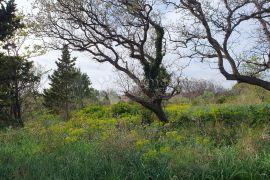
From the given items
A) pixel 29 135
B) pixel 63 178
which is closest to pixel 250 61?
pixel 29 135

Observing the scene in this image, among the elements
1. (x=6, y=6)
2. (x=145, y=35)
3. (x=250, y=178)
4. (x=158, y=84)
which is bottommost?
(x=250, y=178)

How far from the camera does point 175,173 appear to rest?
617 cm

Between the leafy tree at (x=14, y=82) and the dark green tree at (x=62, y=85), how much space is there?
10.9m

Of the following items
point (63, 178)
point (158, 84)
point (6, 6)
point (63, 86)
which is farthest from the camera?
point (63, 86)

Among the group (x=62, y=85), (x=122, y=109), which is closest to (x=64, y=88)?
(x=62, y=85)

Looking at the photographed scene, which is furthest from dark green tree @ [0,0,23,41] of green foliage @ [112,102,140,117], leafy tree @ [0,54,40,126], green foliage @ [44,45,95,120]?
green foliage @ [44,45,95,120]

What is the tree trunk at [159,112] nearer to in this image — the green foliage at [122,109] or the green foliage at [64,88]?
the green foliage at [122,109]

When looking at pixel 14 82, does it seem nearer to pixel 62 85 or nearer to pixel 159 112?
pixel 159 112

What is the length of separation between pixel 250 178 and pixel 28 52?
2296cm

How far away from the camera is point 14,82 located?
82.7ft

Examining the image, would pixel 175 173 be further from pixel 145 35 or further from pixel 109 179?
pixel 145 35

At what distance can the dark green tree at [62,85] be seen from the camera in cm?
3853

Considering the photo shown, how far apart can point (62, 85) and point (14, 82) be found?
1566 centimetres

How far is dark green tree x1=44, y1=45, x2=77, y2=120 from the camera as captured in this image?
38.5 m
